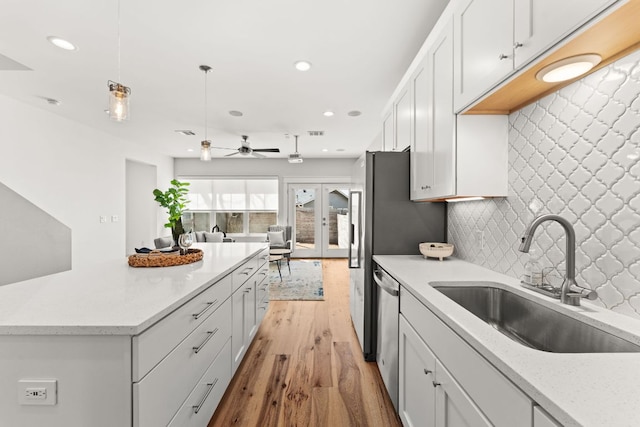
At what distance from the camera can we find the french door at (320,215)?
24.9ft

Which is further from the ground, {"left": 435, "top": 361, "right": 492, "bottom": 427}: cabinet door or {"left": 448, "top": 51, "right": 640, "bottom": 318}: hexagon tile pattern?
{"left": 448, "top": 51, "right": 640, "bottom": 318}: hexagon tile pattern

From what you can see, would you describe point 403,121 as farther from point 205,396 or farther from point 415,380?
point 205,396

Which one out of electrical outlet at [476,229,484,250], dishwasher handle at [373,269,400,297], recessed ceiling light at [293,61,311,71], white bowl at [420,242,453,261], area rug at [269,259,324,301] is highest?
recessed ceiling light at [293,61,311,71]

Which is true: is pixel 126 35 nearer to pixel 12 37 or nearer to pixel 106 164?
pixel 12 37

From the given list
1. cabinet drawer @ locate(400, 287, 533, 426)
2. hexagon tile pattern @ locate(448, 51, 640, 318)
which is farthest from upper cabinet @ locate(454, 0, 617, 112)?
cabinet drawer @ locate(400, 287, 533, 426)

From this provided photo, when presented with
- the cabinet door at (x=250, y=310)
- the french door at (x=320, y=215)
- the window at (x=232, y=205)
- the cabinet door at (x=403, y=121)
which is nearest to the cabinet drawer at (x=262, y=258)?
the cabinet door at (x=250, y=310)

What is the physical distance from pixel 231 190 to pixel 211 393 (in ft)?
21.6

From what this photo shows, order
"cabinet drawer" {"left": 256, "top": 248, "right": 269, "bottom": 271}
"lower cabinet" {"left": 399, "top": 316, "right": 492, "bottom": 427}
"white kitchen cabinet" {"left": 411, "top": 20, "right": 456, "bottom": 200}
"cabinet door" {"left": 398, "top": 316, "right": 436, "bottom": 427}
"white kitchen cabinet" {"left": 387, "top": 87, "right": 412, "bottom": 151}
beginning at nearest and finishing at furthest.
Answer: "lower cabinet" {"left": 399, "top": 316, "right": 492, "bottom": 427} < "cabinet door" {"left": 398, "top": 316, "right": 436, "bottom": 427} < "white kitchen cabinet" {"left": 411, "top": 20, "right": 456, "bottom": 200} < "white kitchen cabinet" {"left": 387, "top": 87, "right": 412, "bottom": 151} < "cabinet drawer" {"left": 256, "top": 248, "right": 269, "bottom": 271}

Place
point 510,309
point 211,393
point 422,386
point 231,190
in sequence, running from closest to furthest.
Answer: point 422,386
point 510,309
point 211,393
point 231,190

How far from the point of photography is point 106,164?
528 cm

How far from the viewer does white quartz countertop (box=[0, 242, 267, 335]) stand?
941 mm

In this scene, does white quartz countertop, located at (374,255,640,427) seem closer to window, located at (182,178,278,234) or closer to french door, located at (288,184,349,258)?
french door, located at (288,184,349,258)

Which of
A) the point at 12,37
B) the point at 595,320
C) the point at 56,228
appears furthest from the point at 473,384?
the point at 56,228

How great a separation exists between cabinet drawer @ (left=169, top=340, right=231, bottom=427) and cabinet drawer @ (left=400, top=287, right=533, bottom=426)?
1137mm
